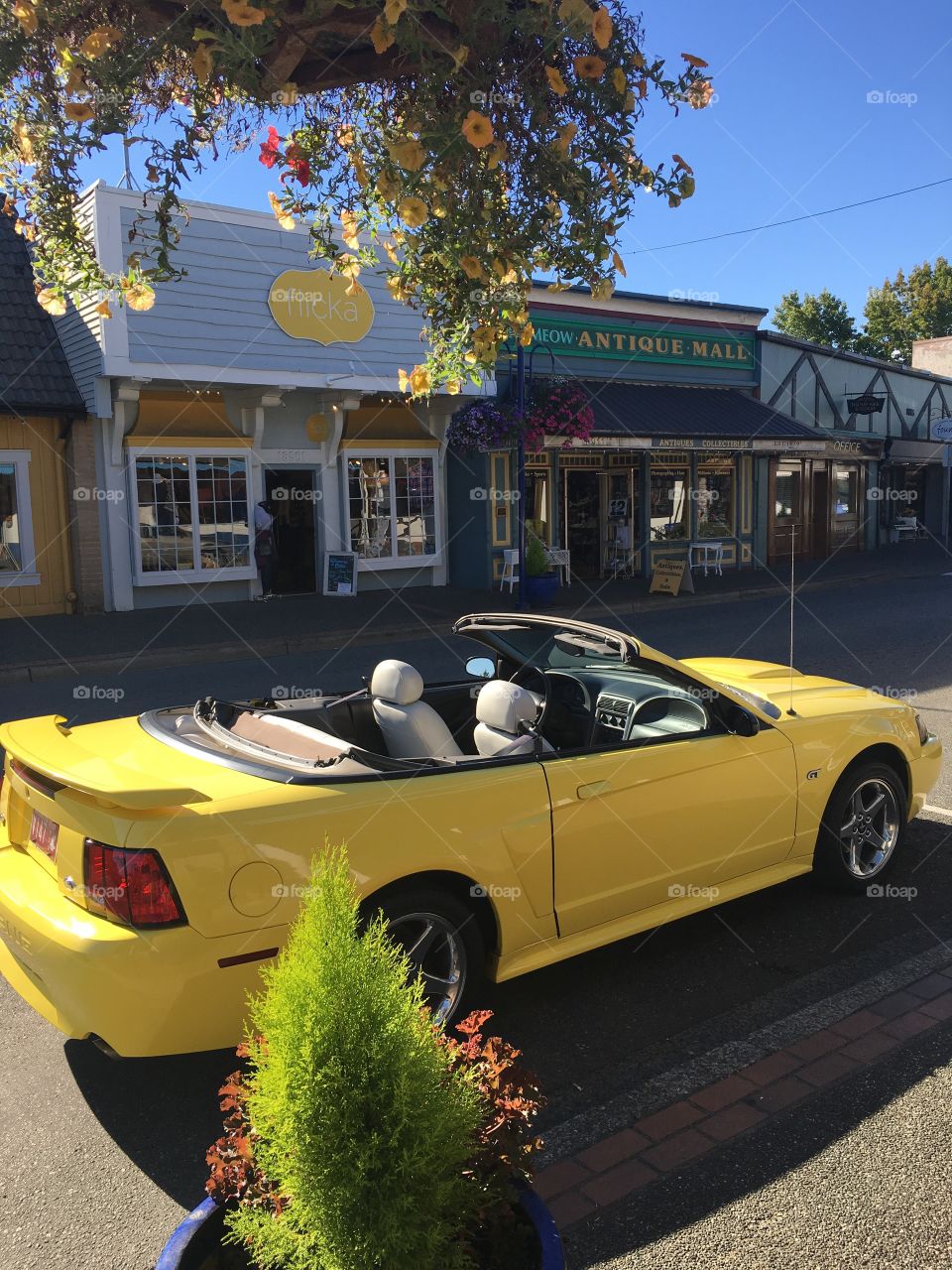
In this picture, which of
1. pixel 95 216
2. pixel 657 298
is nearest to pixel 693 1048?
pixel 95 216

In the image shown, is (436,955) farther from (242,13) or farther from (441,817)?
(242,13)

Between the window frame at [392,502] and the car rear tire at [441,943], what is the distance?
14751 millimetres

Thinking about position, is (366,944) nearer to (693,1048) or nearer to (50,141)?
(693,1048)

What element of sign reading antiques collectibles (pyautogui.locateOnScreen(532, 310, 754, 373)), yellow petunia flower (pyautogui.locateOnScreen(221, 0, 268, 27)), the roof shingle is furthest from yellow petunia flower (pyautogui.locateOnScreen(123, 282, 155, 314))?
sign reading antiques collectibles (pyautogui.locateOnScreen(532, 310, 754, 373))

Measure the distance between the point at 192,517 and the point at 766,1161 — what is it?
1493 centimetres

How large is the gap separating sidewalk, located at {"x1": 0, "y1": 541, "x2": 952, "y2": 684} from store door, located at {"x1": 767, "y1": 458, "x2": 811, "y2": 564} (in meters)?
4.09

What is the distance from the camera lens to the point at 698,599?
61.4 ft

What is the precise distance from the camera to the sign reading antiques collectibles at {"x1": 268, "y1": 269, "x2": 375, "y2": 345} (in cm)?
1612

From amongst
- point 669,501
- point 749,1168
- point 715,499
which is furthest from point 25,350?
point 749,1168

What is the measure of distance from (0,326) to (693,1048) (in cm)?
1529

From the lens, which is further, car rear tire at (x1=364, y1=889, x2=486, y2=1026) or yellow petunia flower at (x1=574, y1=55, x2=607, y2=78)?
yellow petunia flower at (x1=574, y1=55, x2=607, y2=78)

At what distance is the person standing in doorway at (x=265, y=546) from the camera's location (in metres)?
16.8

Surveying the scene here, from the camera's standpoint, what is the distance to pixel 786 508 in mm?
26328

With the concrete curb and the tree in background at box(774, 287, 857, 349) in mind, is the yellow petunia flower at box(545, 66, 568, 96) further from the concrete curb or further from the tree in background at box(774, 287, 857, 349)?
the tree in background at box(774, 287, 857, 349)
